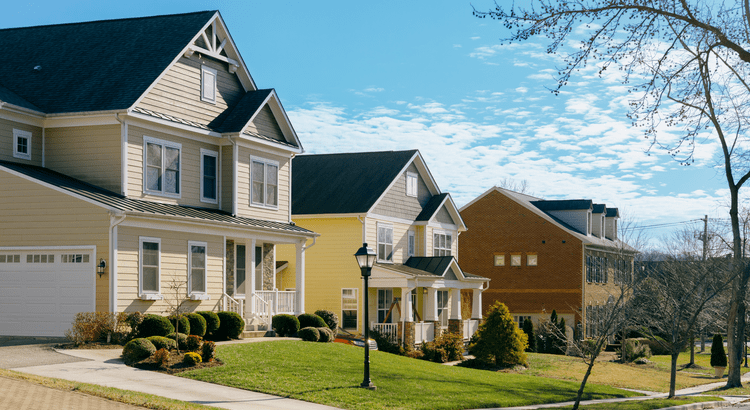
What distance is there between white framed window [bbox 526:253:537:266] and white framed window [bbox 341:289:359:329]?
57.9 ft

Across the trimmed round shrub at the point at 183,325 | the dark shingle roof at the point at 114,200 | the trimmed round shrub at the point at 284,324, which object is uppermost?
the dark shingle roof at the point at 114,200

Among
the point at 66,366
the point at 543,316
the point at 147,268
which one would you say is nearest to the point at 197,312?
the point at 147,268

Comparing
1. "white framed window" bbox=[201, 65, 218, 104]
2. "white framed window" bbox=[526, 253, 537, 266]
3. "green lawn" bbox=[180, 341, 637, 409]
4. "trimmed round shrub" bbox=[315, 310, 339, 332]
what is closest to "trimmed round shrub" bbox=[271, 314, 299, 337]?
"green lawn" bbox=[180, 341, 637, 409]

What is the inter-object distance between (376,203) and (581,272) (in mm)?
18136

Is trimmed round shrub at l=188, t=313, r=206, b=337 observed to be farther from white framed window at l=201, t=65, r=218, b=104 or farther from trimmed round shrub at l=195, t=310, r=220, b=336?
white framed window at l=201, t=65, r=218, b=104

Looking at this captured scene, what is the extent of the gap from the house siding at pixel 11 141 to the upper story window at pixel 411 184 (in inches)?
735

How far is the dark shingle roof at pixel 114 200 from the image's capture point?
21281 mm

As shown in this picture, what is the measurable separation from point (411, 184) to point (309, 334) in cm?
1484

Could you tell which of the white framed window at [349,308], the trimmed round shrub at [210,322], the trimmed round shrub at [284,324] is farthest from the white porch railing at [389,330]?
the trimmed round shrub at [210,322]

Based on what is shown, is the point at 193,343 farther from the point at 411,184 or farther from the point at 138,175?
the point at 411,184

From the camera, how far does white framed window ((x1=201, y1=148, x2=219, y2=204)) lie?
26500 mm

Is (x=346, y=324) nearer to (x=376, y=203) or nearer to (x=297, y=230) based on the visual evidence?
(x=376, y=203)

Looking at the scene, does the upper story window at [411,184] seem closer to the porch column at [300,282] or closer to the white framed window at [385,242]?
the white framed window at [385,242]

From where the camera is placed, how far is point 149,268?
22.5 metres
